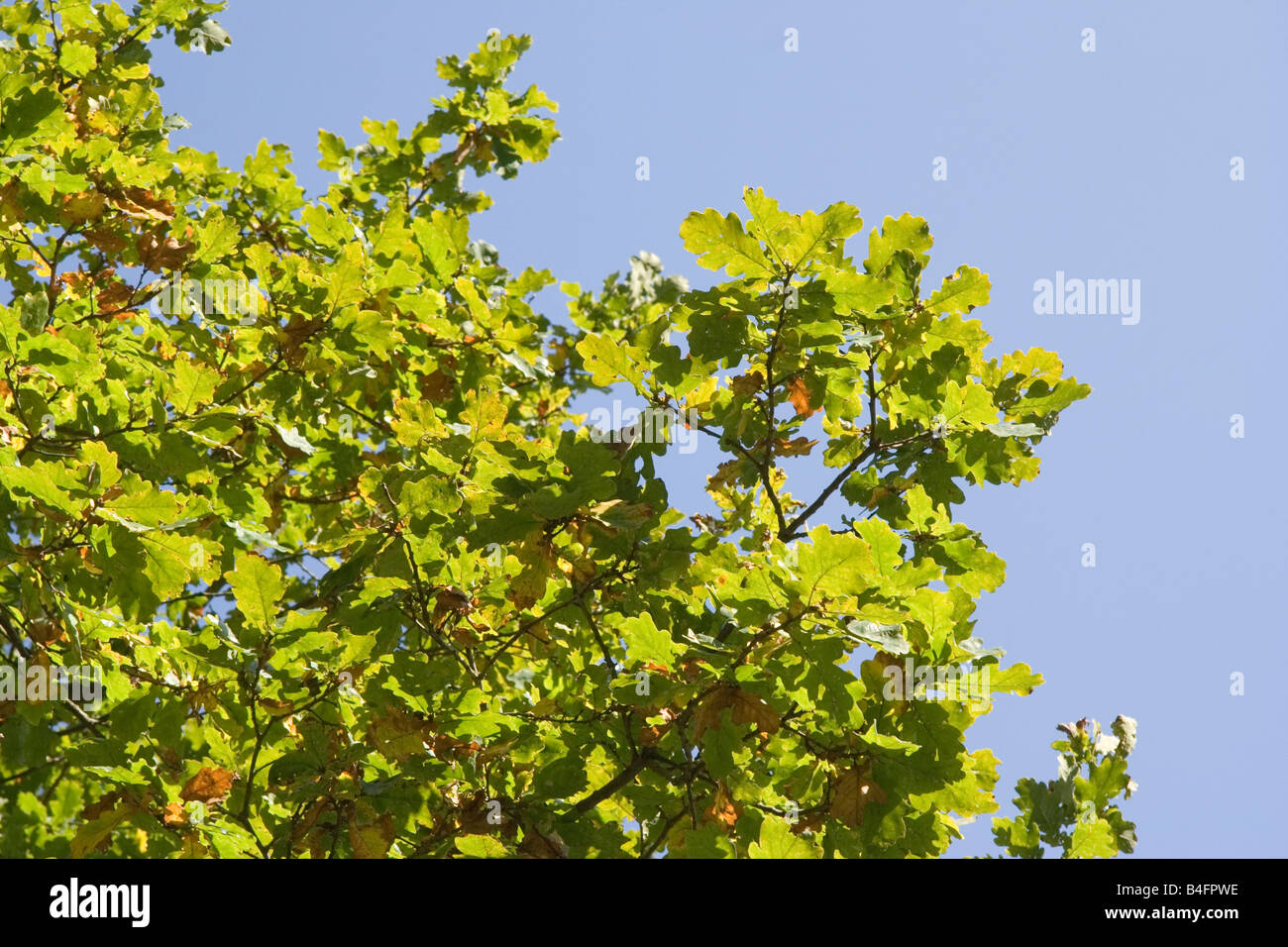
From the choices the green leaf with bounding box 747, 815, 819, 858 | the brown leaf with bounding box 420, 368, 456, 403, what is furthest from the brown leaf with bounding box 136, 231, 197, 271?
the green leaf with bounding box 747, 815, 819, 858

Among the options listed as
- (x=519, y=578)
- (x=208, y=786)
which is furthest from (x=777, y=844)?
(x=208, y=786)

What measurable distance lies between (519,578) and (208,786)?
131 cm

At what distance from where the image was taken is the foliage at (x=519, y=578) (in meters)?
3.12

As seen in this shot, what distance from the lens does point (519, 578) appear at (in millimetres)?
3455

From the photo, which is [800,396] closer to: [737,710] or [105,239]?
[737,710]

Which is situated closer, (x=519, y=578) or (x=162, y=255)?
(x=519, y=578)

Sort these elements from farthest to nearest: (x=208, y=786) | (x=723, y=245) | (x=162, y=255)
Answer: (x=162, y=255)
(x=208, y=786)
(x=723, y=245)

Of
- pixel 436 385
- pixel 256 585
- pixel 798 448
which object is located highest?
pixel 436 385

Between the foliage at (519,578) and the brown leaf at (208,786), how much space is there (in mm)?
13

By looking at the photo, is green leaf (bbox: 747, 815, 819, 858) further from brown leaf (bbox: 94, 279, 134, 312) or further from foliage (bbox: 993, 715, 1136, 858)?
brown leaf (bbox: 94, 279, 134, 312)

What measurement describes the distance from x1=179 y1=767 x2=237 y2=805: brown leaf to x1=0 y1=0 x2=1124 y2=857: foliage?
1 centimetres

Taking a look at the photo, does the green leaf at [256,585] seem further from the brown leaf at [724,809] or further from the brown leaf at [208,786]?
the brown leaf at [724,809]
